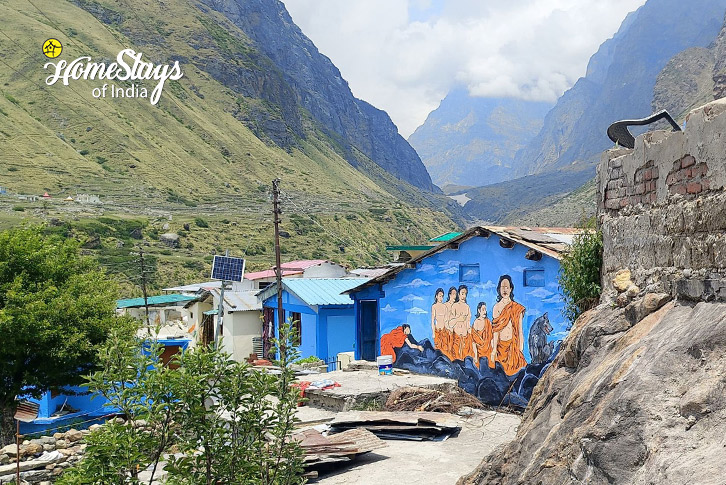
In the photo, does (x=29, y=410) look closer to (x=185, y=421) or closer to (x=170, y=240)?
(x=185, y=421)

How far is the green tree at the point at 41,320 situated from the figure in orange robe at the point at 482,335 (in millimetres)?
9882

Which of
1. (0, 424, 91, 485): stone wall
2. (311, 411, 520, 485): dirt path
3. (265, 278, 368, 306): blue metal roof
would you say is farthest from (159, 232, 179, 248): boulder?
(311, 411, 520, 485): dirt path

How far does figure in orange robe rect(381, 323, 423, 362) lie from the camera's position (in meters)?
19.7

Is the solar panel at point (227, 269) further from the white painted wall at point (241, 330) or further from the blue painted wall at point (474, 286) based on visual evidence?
the blue painted wall at point (474, 286)

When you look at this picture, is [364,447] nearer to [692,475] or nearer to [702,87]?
[692,475]

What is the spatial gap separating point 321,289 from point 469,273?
1095 cm

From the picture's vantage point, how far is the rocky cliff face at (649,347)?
377cm

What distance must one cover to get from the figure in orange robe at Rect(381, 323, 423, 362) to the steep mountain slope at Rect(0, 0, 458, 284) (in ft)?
144

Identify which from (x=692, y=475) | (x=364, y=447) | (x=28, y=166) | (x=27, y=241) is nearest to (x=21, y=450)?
(x=364, y=447)

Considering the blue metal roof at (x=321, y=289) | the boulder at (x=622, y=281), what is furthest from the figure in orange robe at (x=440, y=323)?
the boulder at (x=622, y=281)

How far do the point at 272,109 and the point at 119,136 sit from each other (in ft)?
180

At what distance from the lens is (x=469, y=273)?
58.7ft

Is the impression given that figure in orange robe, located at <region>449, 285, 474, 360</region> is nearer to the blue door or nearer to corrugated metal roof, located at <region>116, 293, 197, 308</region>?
the blue door

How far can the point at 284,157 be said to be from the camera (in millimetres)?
125875
